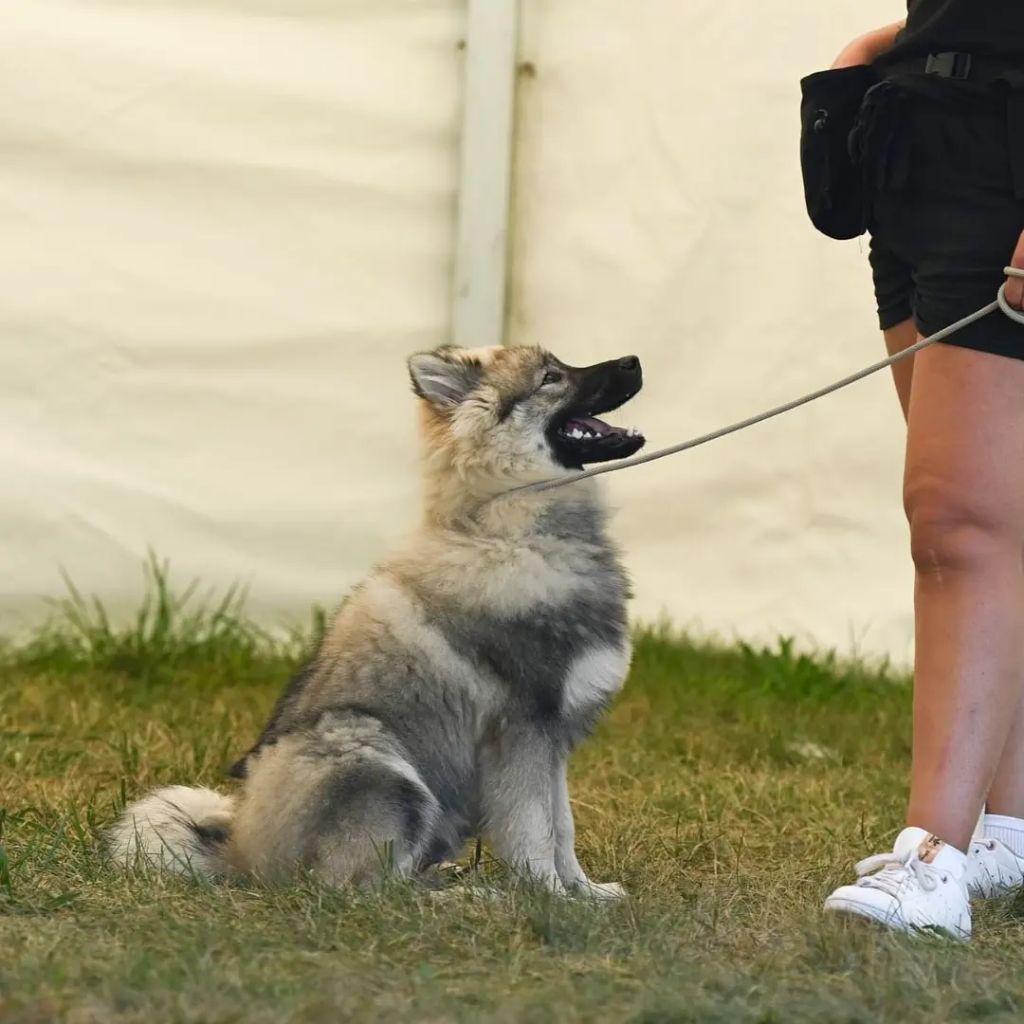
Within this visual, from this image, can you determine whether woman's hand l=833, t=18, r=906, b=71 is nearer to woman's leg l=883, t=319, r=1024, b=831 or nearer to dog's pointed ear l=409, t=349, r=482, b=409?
woman's leg l=883, t=319, r=1024, b=831

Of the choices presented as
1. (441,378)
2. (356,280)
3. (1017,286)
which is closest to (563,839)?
(441,378)

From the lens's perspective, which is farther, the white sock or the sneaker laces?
the white sock

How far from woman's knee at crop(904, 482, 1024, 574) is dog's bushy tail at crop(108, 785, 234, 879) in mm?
1168

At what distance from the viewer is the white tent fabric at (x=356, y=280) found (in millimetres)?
4414

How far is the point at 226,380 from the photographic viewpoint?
4.55 metres

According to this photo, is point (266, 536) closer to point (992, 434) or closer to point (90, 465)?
point (90, 465)

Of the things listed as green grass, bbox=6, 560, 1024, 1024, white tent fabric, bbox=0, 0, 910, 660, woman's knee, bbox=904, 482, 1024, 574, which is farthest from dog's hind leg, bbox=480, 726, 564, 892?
white tent fabric, bbox=0, 0, 910, 660

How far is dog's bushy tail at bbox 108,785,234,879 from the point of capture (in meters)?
2.49

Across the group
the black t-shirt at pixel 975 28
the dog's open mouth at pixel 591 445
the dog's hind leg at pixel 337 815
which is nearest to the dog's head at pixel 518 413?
the dog's open mouth at pixel 591 445

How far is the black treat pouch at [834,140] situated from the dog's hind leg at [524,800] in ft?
3.09

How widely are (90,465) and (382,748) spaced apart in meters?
2.24

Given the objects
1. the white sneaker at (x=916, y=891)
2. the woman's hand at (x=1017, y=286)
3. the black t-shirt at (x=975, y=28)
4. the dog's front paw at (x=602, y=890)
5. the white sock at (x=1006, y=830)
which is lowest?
the dog's front paw at (x=602, y=890)

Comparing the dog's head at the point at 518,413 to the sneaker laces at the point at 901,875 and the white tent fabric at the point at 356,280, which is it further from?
the white tent fabric at the point at 356,280

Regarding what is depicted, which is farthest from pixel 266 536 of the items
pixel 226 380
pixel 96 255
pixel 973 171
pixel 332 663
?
pixel 973 171
